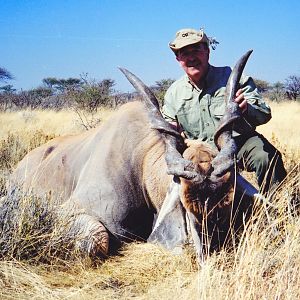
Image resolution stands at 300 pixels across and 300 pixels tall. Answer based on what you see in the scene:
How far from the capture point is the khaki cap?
4770mm

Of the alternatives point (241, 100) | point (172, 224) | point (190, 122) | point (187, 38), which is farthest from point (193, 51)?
point (172, 224)

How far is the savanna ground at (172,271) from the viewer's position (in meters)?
2.85

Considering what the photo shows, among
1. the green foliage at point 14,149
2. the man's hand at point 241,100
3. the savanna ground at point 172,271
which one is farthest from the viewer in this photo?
the green foliage at point 14,149

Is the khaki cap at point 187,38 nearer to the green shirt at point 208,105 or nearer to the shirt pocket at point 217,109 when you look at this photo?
the green shirt at point 208,105

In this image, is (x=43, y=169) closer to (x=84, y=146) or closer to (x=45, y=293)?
(x=84, y=146)

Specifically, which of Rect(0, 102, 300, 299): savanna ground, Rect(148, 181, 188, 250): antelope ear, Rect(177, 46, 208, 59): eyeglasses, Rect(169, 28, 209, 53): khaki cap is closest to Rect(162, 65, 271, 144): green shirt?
Rect(177, 46, 208, 59): eyeglasses

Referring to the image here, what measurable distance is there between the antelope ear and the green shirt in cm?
111

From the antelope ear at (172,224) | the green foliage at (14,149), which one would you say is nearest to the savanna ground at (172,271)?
the antelope ear at (172,224)

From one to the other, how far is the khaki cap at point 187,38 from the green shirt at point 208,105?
35 centimetres

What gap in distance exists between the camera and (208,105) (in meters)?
4.93

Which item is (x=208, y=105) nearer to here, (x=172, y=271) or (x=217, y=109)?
(x=217, y=109)

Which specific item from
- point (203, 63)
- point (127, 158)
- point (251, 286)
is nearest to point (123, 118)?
point (127, 158)

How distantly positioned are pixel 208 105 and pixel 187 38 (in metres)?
0.64

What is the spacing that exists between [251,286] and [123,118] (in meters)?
2.66
